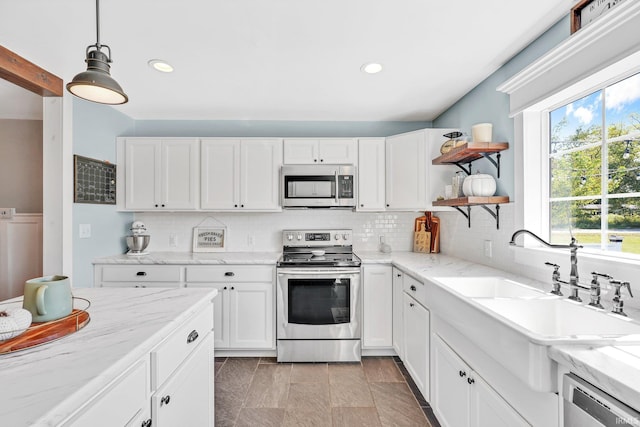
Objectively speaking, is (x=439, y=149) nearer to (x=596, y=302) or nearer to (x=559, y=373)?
(x=596, y=302)

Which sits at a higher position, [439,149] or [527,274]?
[439,149]

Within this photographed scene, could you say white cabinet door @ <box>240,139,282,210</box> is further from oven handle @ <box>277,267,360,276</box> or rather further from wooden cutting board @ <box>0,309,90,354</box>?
wooden cutting board @ <box>0,309,90,354</box>

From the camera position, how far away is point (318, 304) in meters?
2.72

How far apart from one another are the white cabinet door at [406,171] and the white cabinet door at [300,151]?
0.76 meters

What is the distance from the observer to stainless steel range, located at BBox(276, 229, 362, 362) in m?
2.71

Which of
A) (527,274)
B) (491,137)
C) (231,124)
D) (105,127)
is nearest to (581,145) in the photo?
(491,137)

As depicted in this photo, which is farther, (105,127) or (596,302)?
(105,127)

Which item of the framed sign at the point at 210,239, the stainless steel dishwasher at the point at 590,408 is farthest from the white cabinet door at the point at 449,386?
the framed sign at the point at 210,239

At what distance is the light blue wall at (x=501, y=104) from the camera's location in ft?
5.71

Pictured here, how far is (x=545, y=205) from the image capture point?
1939 mm

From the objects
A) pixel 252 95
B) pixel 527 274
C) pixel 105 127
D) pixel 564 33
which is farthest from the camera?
pixel 105 127

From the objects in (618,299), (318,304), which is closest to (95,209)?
(318,304)

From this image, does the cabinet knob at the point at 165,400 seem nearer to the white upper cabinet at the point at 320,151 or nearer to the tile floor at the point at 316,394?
the tile floor at the point at 316,394

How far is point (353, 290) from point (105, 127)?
2849 mm
